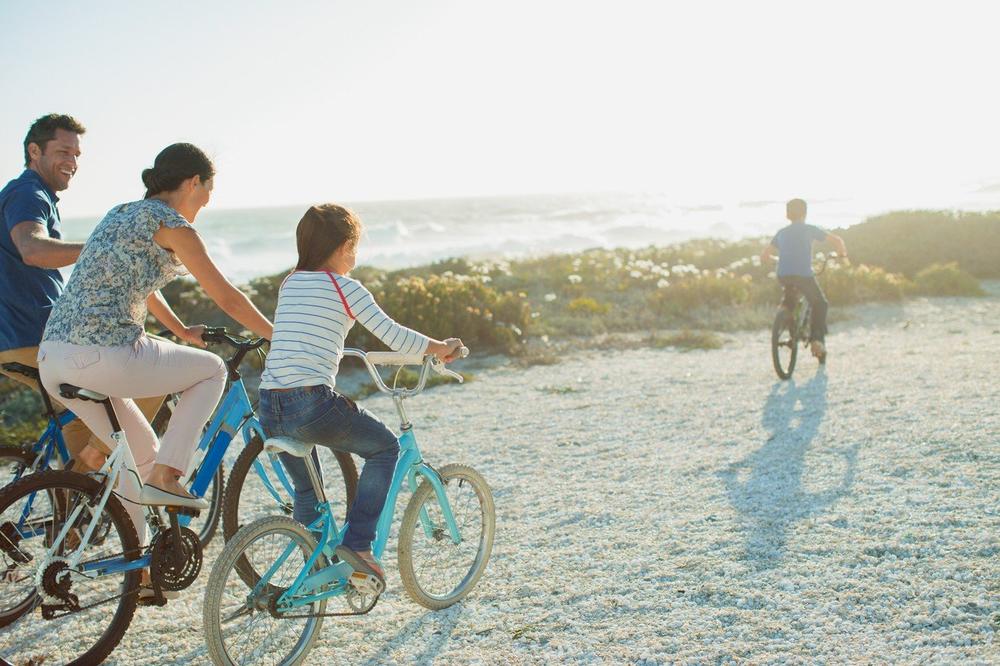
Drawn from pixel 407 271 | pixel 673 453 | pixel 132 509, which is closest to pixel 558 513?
pixel 673 453

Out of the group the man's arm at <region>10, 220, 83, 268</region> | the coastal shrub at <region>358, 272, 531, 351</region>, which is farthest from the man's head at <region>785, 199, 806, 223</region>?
the man's arm at <region>10, 220, 83, 268</region>

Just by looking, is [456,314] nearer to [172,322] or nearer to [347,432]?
[172,322]

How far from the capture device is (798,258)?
8773 mm

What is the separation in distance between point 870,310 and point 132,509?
42.2ft

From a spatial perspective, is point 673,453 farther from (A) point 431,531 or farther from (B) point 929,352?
(B) point 929,352

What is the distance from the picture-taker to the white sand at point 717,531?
134 inches

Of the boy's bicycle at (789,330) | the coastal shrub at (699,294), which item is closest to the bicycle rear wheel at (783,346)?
the boy's bicycle at (789,330)

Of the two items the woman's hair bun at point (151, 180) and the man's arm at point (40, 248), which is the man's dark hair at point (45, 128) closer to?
the man's arm at point (40, 248)

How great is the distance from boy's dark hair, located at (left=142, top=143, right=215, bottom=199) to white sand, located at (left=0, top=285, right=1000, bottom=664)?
200 centimetres

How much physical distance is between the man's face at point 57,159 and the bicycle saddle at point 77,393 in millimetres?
1149

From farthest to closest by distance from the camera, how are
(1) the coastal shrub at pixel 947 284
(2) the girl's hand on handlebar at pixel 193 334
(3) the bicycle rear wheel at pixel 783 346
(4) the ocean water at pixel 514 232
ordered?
(4) the ocean water at pixel 514 232 → (1) the coastal shrub at pixel 947 284 → (3) the bicycle rear wheel at pixel 783 346 → (2) the girl's hand on handlebar at pixel 193 334

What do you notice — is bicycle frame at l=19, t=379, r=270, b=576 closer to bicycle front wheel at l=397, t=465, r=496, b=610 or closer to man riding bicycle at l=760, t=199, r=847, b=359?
bicycle front wheel at l=397, t=465, r=496, b=610

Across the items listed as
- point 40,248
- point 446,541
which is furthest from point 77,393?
point 446,541

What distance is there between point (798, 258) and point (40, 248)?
7.43 meters
